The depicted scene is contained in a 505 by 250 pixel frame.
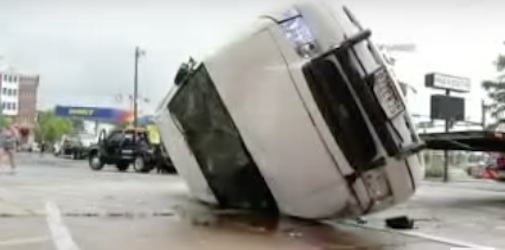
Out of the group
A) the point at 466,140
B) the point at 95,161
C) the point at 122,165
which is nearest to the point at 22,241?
the point at 466,140

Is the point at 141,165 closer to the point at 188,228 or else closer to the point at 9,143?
the point at 9,143

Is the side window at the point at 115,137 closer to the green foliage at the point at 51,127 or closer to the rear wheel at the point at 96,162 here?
the rear wheel at the point at 96,162

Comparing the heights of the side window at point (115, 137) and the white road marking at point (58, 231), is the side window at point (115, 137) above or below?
above

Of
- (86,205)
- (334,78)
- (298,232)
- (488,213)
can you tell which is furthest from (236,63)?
(488,213)

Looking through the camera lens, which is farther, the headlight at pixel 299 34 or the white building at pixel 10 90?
the white building at pixel 10 90

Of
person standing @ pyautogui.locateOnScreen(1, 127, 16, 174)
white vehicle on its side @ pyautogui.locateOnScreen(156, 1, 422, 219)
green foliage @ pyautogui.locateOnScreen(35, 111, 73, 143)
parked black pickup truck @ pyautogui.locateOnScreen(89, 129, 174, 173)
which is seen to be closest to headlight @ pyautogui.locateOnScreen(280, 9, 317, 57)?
white vehicle on its side @ pyautogui.locateOnScreen(156, 1, 422, 219)

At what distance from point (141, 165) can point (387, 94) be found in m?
22.6

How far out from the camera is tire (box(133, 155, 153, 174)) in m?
30.2

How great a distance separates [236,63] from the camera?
9.61 meters

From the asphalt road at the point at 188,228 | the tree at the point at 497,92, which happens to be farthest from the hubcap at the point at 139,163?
the tree at the point at 497,92

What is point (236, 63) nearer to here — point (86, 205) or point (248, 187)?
point (248, 187)

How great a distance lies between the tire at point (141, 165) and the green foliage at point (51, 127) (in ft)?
251

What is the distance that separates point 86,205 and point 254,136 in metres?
4.05

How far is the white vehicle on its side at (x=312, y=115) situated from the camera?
28.2ft
